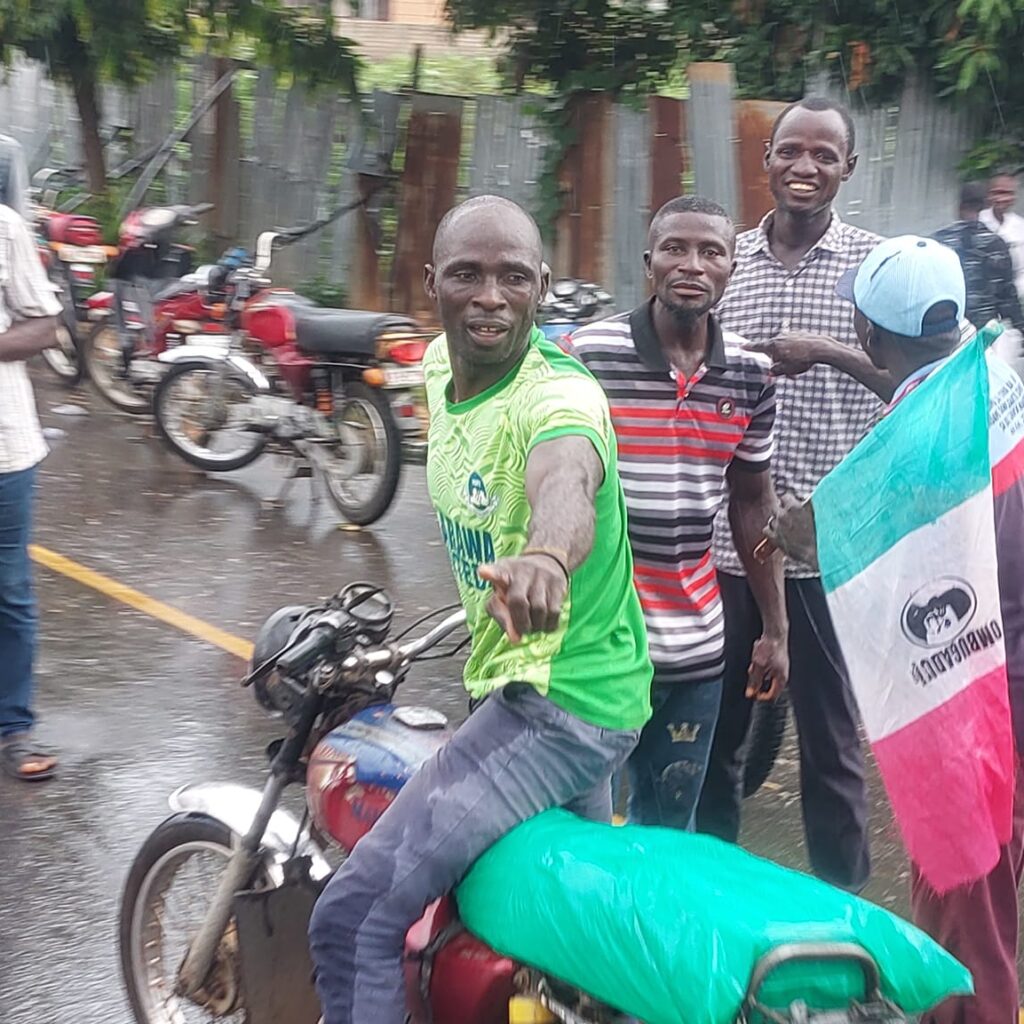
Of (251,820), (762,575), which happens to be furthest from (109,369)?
(251,820)

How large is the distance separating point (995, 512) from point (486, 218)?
43.9 inches

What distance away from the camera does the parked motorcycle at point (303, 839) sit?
8.40 ft

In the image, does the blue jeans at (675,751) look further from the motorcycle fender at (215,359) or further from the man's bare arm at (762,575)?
the motorcycle fender at (215,359)

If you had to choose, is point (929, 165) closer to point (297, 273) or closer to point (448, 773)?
point (297, 273)

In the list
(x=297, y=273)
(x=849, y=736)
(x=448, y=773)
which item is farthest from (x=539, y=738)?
(x=297, y=273)

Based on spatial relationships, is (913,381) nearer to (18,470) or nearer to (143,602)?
(18,470)


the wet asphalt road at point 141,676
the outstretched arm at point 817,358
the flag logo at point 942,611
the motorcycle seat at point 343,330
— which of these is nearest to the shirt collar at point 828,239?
the outstretched arm at point 817,358

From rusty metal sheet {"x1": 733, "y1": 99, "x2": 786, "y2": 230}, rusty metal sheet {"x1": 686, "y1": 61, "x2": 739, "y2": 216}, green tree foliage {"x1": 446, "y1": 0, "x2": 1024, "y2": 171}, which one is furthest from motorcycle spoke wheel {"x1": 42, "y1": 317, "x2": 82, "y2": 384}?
rusty metal sheet {"x1": 733, "y1": 99, "x2": 786, "y2": 230}

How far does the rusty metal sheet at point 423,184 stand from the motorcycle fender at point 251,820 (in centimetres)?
879

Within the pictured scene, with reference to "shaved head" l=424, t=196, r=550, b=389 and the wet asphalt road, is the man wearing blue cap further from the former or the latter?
the wet asphalt road

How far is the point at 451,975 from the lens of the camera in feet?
8.29

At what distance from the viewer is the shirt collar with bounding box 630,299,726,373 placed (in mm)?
3451

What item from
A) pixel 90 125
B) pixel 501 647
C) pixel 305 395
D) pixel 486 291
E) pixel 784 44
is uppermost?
pixel 784 44

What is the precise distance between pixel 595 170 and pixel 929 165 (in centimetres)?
232
